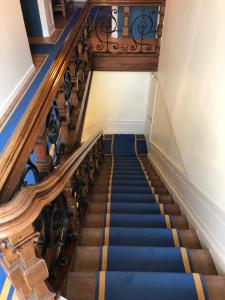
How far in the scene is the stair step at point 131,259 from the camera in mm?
1674

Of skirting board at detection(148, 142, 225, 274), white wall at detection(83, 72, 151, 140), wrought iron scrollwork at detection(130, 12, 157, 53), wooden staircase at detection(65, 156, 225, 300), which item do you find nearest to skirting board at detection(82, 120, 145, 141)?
white wall at detection(83, 72, 151, 140)

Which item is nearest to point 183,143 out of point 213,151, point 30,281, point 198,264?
point 213,151

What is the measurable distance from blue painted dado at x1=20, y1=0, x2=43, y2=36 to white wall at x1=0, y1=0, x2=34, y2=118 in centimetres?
118

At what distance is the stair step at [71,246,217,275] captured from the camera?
1.67 meters

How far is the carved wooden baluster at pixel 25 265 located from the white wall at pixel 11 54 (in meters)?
2.46

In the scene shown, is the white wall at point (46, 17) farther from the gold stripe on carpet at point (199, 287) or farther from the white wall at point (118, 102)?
the gold stripe on carpet at point (199, 287)

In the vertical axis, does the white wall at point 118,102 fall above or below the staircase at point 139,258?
below

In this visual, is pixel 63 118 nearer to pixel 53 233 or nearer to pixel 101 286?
pixel 53 233

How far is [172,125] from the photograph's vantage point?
3.55 metres

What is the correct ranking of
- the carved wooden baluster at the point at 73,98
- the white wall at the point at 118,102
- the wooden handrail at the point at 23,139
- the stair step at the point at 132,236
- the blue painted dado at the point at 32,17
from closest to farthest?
the wooden handrail at the point at 23,139, the stair step at the point at 132,236, the carved wooden baluster at the point at 73,98, the blue painted dado at the point at 32,17, the white wall at the point at 118,102

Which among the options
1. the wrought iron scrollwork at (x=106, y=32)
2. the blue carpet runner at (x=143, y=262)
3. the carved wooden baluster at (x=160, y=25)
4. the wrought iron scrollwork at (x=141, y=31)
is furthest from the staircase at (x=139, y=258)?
the wrought iron scrollwork at (x=141, y=31)

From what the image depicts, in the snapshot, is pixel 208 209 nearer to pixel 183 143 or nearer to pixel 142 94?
pixel 183 143

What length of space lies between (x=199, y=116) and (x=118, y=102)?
4092 millimetres

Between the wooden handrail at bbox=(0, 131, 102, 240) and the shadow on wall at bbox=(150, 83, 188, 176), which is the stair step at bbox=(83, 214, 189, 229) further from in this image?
the wooden handrail at bbox=(0, 131, 102, 240)
